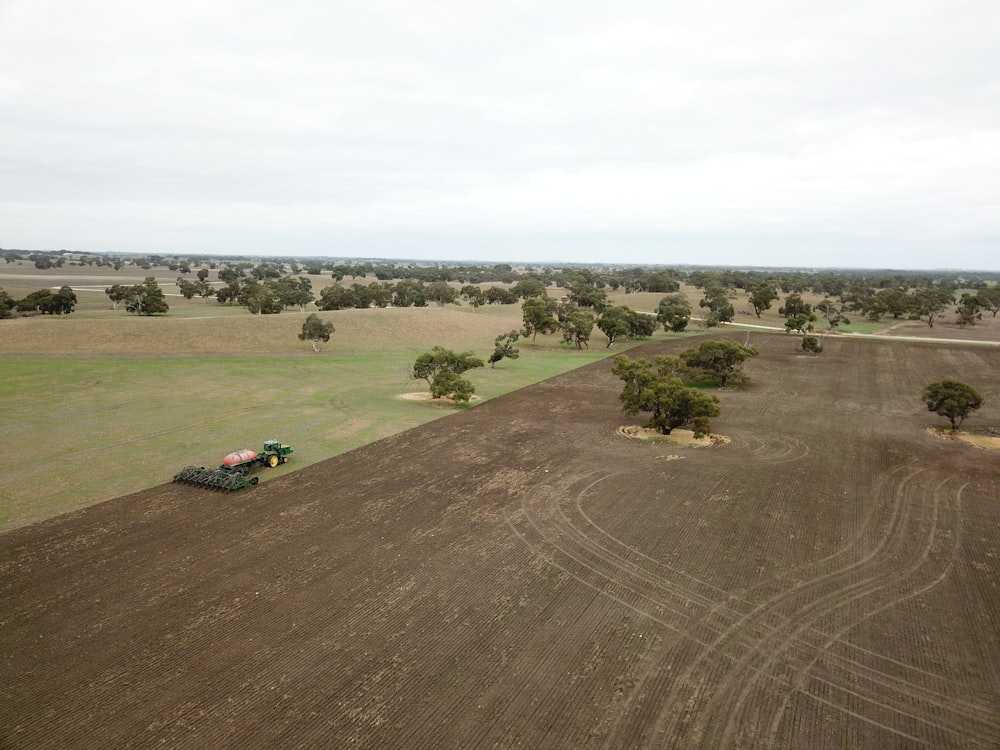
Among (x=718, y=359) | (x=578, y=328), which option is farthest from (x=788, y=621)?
(x=578, y=328)

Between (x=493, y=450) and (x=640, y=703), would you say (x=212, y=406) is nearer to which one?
(x=493, y=450)

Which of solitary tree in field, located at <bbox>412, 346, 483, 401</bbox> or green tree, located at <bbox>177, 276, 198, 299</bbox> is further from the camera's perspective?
green tree, located at <bbox>177, 276, 198, 299</bbox>

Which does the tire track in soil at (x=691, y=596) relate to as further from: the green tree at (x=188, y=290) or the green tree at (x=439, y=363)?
the green tree at (x=188, y=290)

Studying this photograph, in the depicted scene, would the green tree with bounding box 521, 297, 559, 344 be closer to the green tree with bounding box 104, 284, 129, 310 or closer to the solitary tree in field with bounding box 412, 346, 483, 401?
the solitary tree in field with bounding box 412, 346, 483, 401

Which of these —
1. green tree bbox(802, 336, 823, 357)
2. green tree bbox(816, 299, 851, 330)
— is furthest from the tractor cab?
green tree bbox(816, 299, 851, 330)

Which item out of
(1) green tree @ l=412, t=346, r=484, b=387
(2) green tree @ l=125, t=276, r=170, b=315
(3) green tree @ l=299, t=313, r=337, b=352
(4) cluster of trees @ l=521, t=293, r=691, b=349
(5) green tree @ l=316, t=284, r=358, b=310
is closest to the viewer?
(1) green tree @ l=412, t=346, r=484, b=387

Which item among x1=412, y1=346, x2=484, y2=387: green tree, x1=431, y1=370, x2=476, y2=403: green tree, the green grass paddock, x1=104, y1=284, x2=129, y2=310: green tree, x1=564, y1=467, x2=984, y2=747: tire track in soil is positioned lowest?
x1=564, y1=467, x2=984, y2=747: tire track in soil

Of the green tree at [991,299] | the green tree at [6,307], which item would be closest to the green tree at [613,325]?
the green tree at [6,307]
